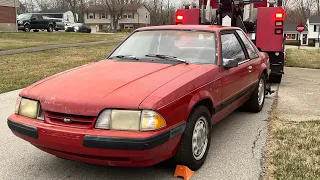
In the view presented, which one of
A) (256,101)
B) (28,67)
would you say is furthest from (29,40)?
(256,101)

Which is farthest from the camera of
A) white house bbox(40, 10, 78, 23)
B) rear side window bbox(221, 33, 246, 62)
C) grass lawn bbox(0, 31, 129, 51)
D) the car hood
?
white house bbox(40, 10, 78, 23)

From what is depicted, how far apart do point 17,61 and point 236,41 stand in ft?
33.0

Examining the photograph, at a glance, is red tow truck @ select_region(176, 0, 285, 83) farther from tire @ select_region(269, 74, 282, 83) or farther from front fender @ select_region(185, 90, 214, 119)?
front fender @ select_region(185, 90, 214, 119)

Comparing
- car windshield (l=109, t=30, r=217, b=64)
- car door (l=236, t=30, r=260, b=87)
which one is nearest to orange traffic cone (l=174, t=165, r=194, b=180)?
car windshield (l=109, t=30, r=217, b=64)

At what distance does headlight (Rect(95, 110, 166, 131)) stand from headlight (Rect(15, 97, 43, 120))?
2.20 ft

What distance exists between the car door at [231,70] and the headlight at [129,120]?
150cm

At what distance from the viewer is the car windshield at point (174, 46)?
438cm

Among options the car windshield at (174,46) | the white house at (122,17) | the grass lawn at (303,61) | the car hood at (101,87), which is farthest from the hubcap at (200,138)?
the white house at (122,17)

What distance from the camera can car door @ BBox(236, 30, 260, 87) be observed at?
528cm

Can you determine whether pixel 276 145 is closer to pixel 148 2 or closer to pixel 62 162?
pixel 62 162

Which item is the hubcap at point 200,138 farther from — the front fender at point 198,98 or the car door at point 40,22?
the car door at point 40,22

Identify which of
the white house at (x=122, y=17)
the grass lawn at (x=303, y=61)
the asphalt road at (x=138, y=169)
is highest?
the white house at (x=122, y=17)

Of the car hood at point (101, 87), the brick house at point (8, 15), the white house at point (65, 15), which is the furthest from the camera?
the white house at point (65, 15)

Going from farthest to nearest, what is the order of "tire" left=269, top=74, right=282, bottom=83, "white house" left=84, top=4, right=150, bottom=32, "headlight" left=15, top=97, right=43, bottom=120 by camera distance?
1. "white house" left=84, top=4, right=150, bottom=32
2. "tire" left=269, top=74, right=282, bottom=83
3. "headlight" left=15, top=97, right=43, bottom=120
